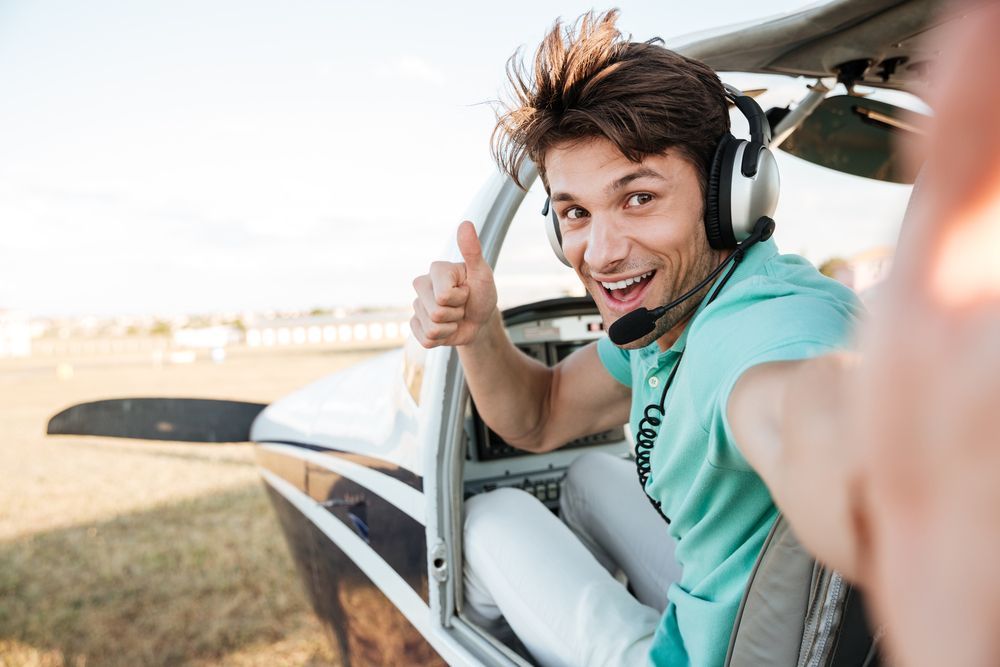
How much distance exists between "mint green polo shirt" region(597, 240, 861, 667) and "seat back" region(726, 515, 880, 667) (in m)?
0.10

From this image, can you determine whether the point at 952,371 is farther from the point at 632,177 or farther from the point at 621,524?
the point at 621,524

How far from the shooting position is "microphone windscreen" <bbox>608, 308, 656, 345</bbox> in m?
0.99

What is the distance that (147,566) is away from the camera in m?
3.69

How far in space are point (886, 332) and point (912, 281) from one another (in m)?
0.02

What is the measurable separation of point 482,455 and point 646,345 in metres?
0.88

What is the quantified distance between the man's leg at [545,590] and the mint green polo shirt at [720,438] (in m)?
0.12

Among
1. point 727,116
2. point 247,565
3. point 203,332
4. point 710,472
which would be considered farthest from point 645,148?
point 203,332

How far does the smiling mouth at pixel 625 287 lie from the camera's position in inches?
41.9

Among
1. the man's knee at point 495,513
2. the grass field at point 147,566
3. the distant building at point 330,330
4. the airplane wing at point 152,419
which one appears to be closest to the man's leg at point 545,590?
the man's knee at point 495,513

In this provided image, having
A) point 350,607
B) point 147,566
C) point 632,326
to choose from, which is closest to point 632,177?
point 632,326

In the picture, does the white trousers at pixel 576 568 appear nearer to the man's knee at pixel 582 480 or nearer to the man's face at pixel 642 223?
the man's knee at pixel 582 480

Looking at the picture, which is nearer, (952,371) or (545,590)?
(952,371)

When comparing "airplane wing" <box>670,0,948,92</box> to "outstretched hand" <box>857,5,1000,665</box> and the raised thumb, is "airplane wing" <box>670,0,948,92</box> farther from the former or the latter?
"outstretched hand" <box>857,5,1000,665</box>

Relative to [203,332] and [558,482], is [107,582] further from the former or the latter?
[203,332]
